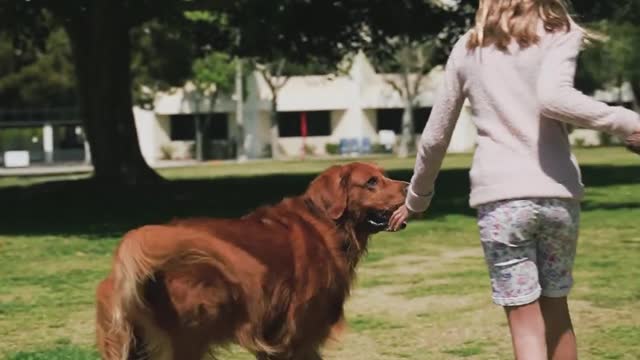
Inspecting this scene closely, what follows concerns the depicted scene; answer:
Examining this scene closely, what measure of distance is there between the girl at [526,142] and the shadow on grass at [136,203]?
37.6ft

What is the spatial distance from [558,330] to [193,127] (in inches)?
2673

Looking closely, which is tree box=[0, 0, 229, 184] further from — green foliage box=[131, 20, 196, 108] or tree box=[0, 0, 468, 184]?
green foliage box=[131, 20, 196, 108]

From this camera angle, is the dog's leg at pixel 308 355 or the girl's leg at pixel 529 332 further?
the dog's leg at pixel 308 355

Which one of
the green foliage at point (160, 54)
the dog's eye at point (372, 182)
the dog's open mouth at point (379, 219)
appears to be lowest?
the dog's open mouth at point (379, 219)

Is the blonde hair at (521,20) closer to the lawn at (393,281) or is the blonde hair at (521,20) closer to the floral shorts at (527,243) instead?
the floral shorts at (527,243)

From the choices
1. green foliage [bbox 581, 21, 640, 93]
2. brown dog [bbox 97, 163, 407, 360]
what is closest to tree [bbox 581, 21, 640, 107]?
green foliage [bbox 581, 21, 640, 93]

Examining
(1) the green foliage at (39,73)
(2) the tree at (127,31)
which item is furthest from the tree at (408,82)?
(2) the tree at (127,31)

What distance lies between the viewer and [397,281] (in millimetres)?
10562

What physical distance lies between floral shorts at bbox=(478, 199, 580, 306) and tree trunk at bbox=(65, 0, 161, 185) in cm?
1903

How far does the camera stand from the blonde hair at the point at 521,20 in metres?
4.20

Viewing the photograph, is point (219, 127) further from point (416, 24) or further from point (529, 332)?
point (529, 332)

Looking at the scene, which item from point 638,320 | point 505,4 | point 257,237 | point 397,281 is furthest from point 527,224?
point 397,281

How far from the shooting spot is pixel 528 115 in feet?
13.8

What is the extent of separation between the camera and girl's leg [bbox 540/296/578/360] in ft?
14.8
